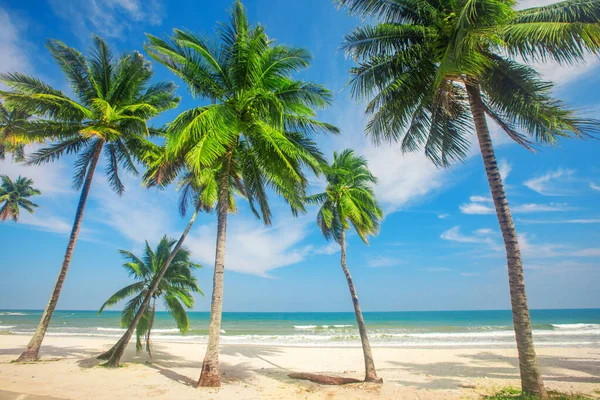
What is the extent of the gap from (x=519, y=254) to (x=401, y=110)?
4.67 m

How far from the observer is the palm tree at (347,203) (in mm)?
11961

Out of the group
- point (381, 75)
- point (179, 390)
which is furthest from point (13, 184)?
point (381, 75)

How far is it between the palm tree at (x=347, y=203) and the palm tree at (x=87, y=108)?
24.7ft

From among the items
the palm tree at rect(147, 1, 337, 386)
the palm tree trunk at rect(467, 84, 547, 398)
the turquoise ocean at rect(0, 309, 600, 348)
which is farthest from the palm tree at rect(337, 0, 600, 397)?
the turquoise ocean at rect(0, 309, 600, 348)

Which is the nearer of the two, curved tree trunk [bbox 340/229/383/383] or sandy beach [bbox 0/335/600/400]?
sandy beach [bbox 0/335/600/400]

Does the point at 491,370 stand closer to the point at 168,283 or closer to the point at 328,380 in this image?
the point at 328,380

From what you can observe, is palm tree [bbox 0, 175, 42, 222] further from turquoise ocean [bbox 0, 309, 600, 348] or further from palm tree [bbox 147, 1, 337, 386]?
palm tree [bbox 147, 1, 337, 386]

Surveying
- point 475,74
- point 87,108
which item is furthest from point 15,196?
point 475,74

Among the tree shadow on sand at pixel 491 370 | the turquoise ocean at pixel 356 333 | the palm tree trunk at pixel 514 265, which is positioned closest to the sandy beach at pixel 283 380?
the tree shadow on sand at pixel 491 370

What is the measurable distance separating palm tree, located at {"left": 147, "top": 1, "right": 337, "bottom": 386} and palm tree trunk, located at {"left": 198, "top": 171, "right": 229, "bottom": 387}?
0.08 feet

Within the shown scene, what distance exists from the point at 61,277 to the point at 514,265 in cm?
1411

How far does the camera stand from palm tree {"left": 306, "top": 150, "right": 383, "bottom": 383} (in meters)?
12.0

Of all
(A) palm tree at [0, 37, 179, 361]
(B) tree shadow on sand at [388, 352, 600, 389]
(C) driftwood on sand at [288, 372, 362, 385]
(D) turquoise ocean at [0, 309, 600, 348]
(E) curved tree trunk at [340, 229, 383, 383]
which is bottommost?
(D) turquoise ocean at [0, 309, 600, 348]

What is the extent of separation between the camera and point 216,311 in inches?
330
